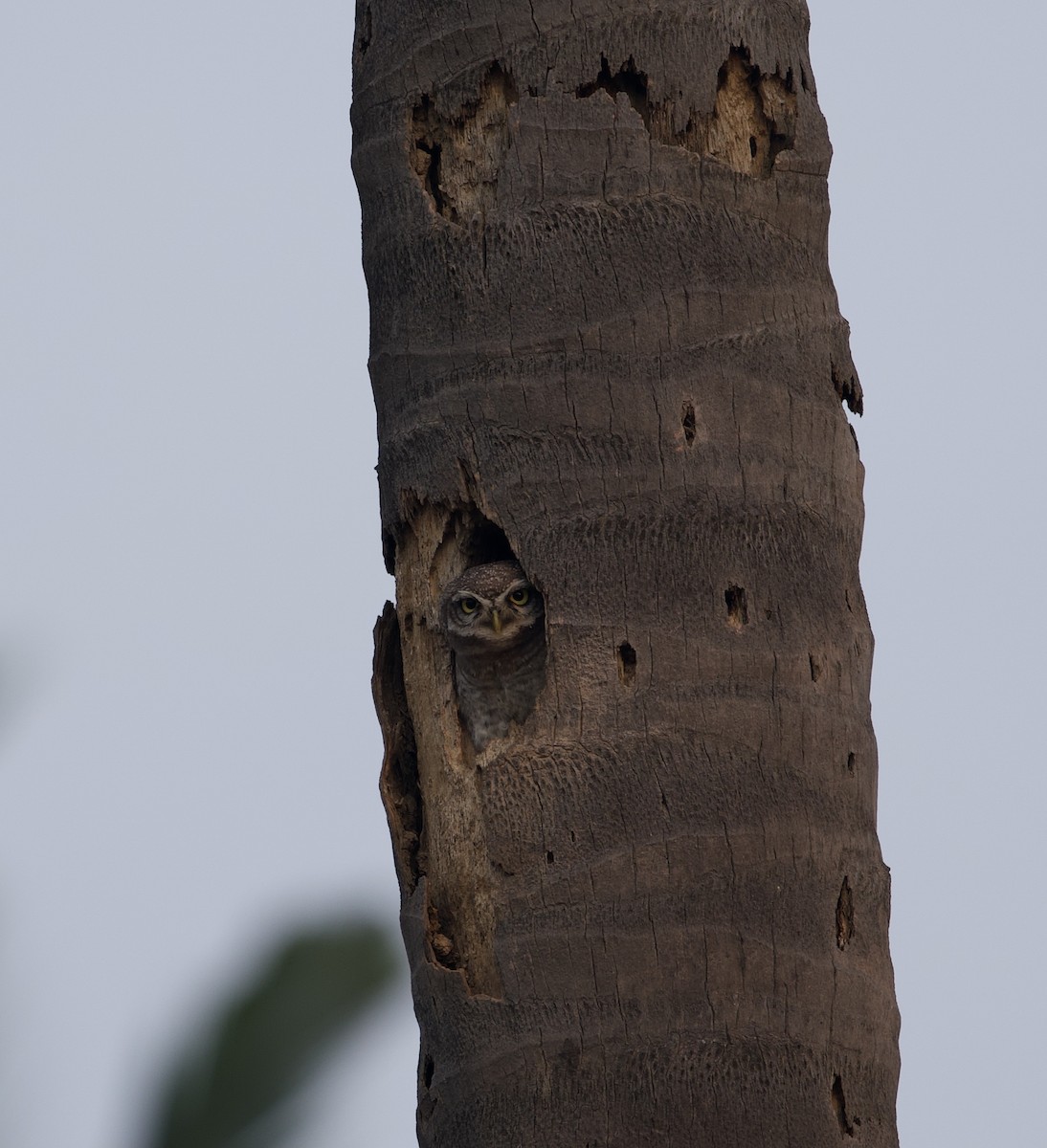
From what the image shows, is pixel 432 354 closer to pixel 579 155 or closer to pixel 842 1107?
pixel 579 155

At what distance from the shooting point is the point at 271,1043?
4.98 m

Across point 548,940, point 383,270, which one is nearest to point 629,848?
point 548,940

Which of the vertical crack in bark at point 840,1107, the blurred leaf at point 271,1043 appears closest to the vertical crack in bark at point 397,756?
the blurred leaf at point 271,1043

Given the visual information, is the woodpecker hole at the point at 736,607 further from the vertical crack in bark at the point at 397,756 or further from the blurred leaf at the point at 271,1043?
the blurred leaf at the point at 271,1043

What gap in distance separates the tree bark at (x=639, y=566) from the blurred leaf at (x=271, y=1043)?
0.27 m

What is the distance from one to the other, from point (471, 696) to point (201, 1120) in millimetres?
1325

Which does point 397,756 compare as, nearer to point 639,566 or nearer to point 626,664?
point 626,664

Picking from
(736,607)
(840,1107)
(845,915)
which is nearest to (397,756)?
(736,607)

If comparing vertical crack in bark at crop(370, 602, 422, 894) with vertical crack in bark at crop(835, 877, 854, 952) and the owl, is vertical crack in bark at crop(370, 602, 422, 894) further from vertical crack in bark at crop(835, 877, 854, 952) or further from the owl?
vertical crack in bark at crop(835, 877, 854, 952)

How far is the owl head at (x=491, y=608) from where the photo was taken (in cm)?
498

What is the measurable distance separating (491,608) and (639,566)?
27.5 inches

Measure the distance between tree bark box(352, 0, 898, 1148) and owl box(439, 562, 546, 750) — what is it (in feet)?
0.35

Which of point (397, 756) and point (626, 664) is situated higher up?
point (626, 664)

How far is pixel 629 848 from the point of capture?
461cm
